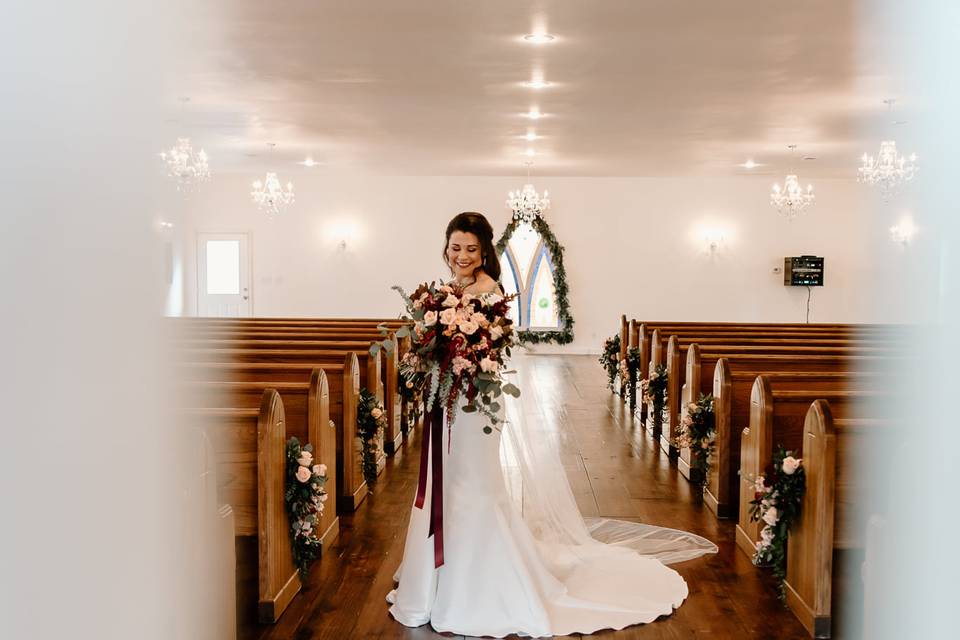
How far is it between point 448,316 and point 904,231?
2470 mm

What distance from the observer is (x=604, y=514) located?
192 inches

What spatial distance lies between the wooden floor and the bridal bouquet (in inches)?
35.9

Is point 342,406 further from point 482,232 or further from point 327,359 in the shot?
point 482,232

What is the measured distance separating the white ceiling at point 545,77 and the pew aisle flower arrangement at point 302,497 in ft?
4.98

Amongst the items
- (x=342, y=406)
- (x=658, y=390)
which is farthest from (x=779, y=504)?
(x=658, y=390)

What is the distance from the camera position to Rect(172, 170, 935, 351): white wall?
1488 centimetres

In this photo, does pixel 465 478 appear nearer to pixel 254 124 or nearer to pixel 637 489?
pixel 637 489

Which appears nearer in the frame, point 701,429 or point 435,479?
point 435,479

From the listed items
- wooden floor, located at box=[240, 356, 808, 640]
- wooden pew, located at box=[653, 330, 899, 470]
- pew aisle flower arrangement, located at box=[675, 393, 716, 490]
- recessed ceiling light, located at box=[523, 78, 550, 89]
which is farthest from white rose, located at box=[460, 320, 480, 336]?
recessed ceiling light, located at box=[523, 78, 550, 89]

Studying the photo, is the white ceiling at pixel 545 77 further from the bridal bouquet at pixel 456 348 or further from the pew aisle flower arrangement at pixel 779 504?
the pew aisle flower arrangement at pixel 779 504

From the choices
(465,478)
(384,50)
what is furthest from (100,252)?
(384,50)

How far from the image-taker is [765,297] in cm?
1493

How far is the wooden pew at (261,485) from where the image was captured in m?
3.25

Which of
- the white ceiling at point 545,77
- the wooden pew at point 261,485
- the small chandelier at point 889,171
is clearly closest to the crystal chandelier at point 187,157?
the small chandelier at point 889,171
